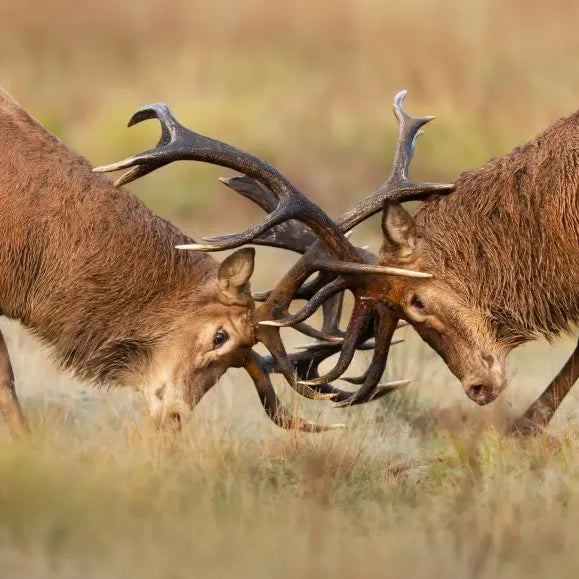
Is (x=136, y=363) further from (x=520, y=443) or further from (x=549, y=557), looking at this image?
(x=549, y=557)

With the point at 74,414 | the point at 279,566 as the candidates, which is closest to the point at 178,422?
the point at 74,414

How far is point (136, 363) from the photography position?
9570 millimetres

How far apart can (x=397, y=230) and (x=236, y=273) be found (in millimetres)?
1059

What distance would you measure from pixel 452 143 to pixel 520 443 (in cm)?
1889

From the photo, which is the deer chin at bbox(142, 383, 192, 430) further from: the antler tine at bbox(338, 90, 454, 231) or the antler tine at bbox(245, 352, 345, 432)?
the antler tine at bbox(338, 90, 454, 231)

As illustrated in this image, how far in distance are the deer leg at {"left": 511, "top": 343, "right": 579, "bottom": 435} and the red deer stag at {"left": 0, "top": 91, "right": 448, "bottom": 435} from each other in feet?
4.20

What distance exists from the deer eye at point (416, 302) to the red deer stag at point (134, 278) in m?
0.26

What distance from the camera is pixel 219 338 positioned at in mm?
9469

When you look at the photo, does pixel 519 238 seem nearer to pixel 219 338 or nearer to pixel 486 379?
pixel 486 379

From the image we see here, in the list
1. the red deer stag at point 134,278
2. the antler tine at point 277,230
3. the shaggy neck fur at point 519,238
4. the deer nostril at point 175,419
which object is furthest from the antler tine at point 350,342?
the deer nostril at point 175,419

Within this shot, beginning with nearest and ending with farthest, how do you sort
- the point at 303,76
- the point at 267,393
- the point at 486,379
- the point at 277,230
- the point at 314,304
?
the point at 314,304 < the point at 486,379 < the point at 267,393 < the point at 277,230 < the point at 303,76

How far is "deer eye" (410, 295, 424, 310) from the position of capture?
368 inches

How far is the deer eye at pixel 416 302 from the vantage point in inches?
368

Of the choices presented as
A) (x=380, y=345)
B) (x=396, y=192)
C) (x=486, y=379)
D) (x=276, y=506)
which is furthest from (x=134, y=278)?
(x=276, y=506)
